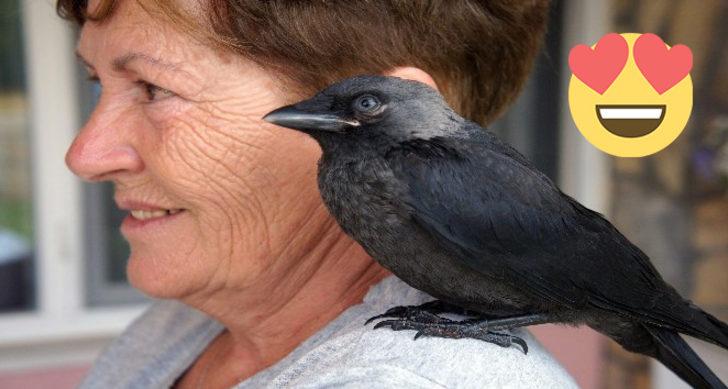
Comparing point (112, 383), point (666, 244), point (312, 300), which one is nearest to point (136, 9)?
point (312, 300)

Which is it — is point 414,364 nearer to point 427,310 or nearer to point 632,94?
point 427,310

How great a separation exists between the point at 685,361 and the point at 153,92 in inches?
27.2

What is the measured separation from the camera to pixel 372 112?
815 mm

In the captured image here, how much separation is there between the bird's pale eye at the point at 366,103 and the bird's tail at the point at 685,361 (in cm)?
37

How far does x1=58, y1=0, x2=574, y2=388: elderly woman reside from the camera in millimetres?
873

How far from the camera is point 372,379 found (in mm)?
783

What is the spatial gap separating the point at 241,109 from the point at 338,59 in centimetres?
13

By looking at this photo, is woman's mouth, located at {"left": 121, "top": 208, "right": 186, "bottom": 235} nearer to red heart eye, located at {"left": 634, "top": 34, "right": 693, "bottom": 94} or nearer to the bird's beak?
the bird's beak

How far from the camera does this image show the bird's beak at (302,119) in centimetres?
79

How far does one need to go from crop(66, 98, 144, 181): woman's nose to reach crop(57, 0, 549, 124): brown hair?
0.13 m

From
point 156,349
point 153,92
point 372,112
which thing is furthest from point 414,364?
point 156,349

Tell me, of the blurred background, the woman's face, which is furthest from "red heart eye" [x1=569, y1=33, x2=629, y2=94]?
the blurred background

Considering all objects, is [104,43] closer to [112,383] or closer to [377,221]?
[377,221]

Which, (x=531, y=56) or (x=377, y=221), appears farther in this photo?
(x=531, y=56)
